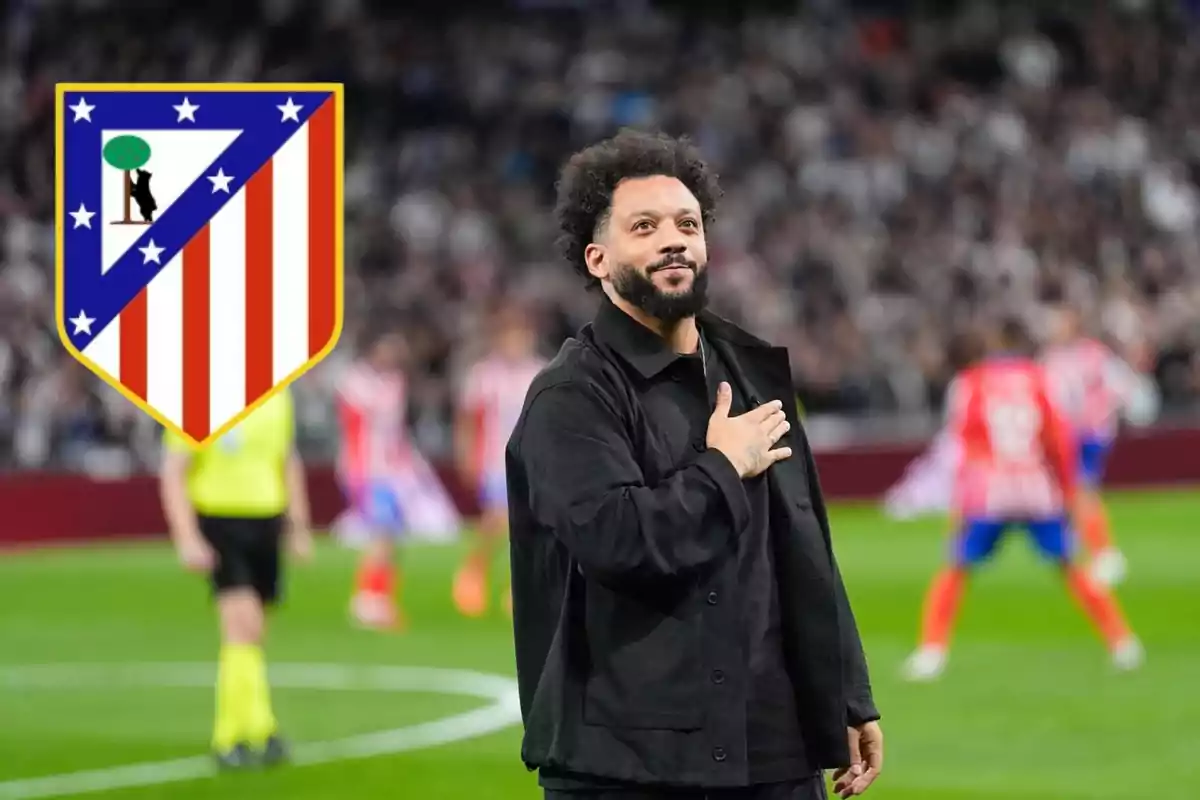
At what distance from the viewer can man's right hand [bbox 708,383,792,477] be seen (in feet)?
15.1

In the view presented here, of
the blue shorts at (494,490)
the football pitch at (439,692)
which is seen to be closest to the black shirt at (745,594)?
the football pitch at (439,692)

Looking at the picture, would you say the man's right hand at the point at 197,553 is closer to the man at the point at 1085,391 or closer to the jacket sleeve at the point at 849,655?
the jacket sleeve at the point at 849,655

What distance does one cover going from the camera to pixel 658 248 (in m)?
4.67

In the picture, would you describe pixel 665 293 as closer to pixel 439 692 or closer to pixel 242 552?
pixel 242 552

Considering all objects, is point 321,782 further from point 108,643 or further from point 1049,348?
point 1049,348

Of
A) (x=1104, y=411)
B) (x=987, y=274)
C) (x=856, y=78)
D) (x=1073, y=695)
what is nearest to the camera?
(x=1073, y=695)

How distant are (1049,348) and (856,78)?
12380 millimetres

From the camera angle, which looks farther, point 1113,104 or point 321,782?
point 1113,104

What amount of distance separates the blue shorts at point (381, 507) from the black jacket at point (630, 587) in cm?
1212

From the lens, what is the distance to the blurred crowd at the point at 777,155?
86.1 feet

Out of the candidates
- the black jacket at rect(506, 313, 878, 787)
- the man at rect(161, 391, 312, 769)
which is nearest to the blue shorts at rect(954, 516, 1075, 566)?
the man at rect(161, 391, 312, 769)

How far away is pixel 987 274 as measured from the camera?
2902cm

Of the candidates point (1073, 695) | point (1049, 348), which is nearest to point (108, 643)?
point (1073, 695)

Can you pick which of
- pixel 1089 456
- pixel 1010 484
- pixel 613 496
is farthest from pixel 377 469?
pixel 613 496
